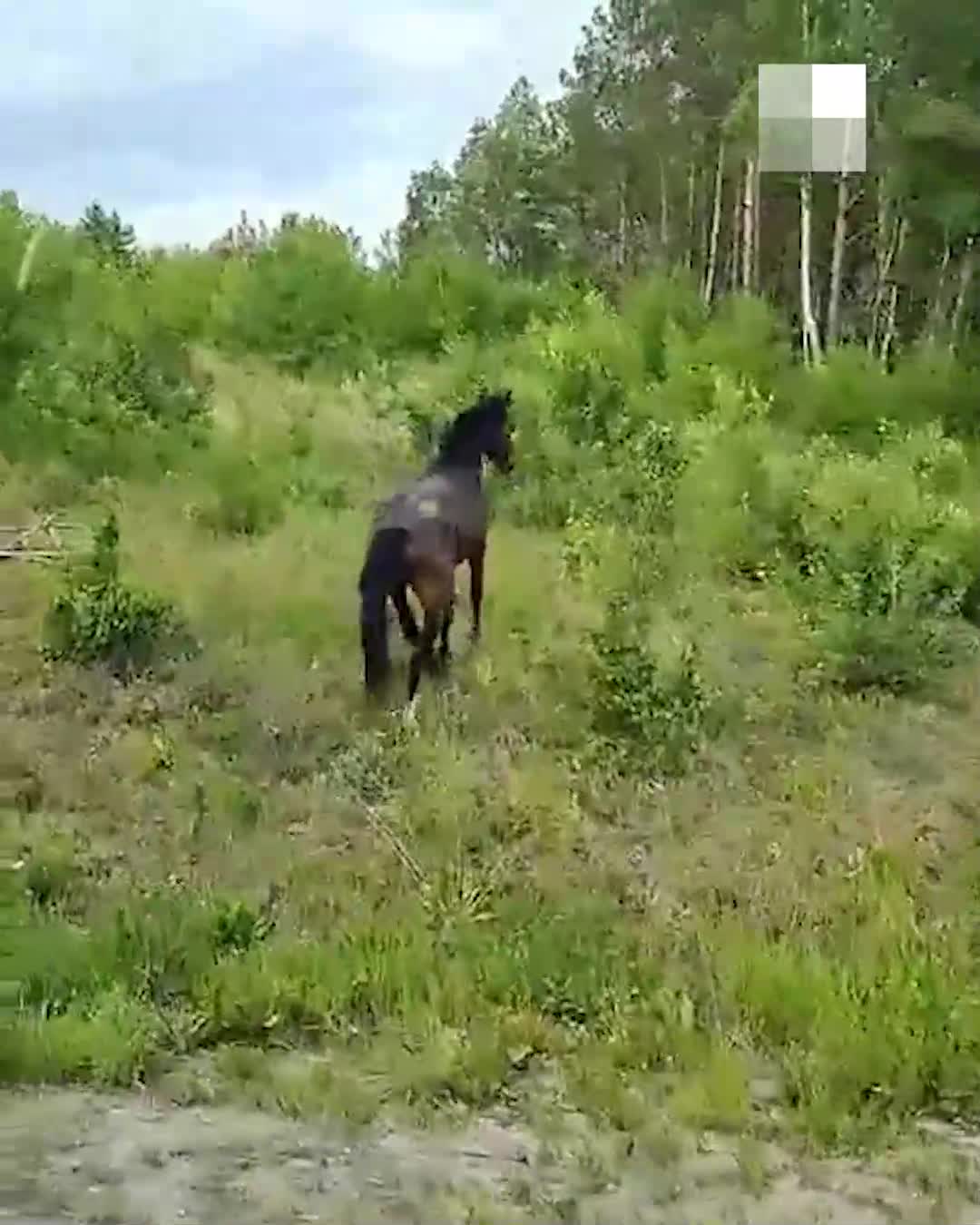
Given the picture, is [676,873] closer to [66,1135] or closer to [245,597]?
[66,1135]

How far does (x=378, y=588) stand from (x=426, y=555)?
0.33 m

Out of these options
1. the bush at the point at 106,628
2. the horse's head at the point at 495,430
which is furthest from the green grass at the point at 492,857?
the horse's head at the point at 495,430

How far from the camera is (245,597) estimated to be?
10.3 metres

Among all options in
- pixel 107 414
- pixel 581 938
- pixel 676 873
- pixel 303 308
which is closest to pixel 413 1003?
pixel 581 938

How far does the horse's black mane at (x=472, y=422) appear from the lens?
9.71m

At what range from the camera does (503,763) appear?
823 centimetres

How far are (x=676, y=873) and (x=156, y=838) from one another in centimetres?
202

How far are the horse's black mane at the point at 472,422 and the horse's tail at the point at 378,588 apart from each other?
1.21 metres

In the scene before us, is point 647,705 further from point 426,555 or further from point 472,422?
point 472,422

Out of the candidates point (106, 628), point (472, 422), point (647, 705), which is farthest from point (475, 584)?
point (106, 628)

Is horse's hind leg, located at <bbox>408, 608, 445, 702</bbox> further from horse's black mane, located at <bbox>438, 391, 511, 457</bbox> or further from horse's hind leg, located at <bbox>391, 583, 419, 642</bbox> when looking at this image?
horse's black mane, located at <bbox>438, 391, 511, 457</bbox>
